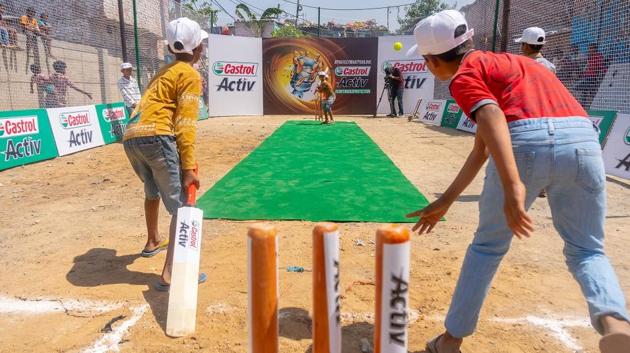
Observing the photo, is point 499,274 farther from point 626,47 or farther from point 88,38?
point 88,38

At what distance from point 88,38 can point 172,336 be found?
13.5m

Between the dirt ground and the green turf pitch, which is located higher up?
the green turf pitch

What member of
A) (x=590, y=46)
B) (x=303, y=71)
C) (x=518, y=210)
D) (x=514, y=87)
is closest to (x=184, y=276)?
(x=518, y=210)

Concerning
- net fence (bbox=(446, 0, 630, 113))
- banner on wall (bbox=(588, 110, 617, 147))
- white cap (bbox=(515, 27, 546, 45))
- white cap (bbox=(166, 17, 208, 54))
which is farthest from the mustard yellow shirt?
net fence (bbox=(446, 0, 630, 113))

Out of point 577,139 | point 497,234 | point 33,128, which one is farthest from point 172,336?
point 33,128

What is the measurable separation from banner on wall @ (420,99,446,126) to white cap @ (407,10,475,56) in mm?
14635

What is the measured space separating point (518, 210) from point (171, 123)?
2.56m

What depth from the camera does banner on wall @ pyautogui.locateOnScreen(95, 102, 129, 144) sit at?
1112 cm

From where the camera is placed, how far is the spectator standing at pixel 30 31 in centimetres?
1102

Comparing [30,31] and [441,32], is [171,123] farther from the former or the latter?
[30,31]

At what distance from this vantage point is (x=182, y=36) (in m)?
3.37

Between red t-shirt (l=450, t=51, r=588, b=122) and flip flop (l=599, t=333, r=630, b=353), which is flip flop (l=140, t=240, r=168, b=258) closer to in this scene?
red t-shirt (l=450, t=51, r=588, b=122)

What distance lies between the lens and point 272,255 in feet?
5.76

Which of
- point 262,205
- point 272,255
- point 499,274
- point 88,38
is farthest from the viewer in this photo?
point 88,38
